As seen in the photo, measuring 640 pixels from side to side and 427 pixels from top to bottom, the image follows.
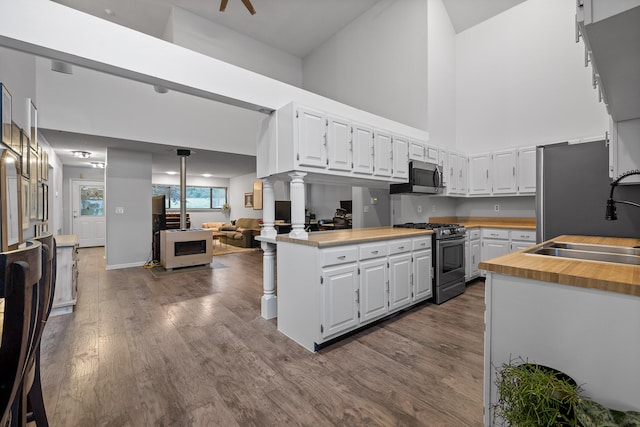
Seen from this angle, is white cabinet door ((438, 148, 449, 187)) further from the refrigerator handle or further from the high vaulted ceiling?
the high vaulted ceiling

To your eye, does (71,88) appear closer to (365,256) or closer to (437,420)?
(365,256)

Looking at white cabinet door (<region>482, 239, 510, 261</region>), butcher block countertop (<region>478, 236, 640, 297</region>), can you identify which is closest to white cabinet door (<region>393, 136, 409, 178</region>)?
white cabinet door (<region>482, 239, 510, 261</region>)

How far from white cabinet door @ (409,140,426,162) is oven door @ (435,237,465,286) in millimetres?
1227

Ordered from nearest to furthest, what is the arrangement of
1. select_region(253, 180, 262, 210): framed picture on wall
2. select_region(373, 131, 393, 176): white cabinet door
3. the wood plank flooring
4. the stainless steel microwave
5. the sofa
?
the wood plank flooring → select_region(373, 131, 393, 176): white cabinet door → the stainless steel microwave → the sofa → select_region(253, 180, 262, 210): framed picture on wall

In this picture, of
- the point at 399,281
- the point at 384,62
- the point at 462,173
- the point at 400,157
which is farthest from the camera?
the point at 384,62

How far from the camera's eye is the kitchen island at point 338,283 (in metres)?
2.38

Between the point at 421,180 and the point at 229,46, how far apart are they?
207 inches

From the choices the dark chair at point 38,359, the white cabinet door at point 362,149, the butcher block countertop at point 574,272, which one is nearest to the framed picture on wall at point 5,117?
the dark chair at point 38,359

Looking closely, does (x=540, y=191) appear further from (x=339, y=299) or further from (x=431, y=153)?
(x=339, y=299)

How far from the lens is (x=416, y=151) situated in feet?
13.3

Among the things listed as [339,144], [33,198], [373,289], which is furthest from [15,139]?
[373,289]

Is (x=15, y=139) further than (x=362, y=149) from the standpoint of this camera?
No

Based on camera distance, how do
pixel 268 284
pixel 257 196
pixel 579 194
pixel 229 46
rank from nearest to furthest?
pixel 579 194 → pixel 268 284 → pixel 229 46 → pixel 257 196

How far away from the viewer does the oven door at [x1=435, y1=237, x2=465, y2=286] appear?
3.49 metres
